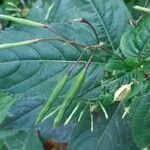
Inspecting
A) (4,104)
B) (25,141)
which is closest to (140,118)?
(4,104)

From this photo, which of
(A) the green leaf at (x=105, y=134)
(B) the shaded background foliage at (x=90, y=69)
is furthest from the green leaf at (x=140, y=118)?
(A) the green leaf at (x=105, y=134)

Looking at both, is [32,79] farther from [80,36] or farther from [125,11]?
[125,11]

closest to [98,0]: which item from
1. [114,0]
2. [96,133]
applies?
[114,0]

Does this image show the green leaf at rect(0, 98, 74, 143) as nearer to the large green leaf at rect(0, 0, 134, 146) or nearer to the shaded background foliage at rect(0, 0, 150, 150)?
the shaded background foliage at rect(0, 0, 150, 150)

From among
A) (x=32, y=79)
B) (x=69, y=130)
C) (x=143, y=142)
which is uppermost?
(x=32, y=79)

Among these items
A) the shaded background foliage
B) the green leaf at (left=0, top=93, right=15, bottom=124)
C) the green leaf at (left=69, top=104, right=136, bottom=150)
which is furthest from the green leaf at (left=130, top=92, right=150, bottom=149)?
the green leaf at (left=0, top=93, right=15, bottom=124)

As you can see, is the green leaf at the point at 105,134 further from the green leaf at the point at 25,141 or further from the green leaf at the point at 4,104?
the green leaf at the point at 25,141
